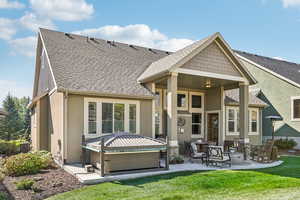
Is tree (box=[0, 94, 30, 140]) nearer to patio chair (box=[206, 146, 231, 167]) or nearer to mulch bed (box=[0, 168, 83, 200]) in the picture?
mulch bed (box=[0, 168, 83, 200])

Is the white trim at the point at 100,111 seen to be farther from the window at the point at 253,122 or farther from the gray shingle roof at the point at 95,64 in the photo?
the window at the point at 253,122

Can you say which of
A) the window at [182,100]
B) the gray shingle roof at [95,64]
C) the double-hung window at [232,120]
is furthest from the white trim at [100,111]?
the double-hung window at [232,120]

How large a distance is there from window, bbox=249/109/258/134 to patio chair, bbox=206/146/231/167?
25.1 ft

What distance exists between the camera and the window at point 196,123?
14.9 m

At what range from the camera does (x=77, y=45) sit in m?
13.7

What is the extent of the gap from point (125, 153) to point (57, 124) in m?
4.16

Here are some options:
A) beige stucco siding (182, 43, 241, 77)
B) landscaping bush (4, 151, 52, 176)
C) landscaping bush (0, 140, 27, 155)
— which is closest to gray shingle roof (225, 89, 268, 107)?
beige stucco siding (182, 43, 241, 77)

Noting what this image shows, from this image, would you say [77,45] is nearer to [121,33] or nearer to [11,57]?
[121,33]

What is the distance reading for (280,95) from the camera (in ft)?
61.7

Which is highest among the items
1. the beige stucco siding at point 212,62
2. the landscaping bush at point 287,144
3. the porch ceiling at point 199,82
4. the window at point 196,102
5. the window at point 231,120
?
the beige stucco siding at point 212,62

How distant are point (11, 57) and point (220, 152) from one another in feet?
50.9

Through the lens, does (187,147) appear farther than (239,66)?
Yes

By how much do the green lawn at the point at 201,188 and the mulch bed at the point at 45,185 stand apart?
48 cm

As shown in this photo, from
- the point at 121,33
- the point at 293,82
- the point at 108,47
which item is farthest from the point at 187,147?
the point at 293,82
